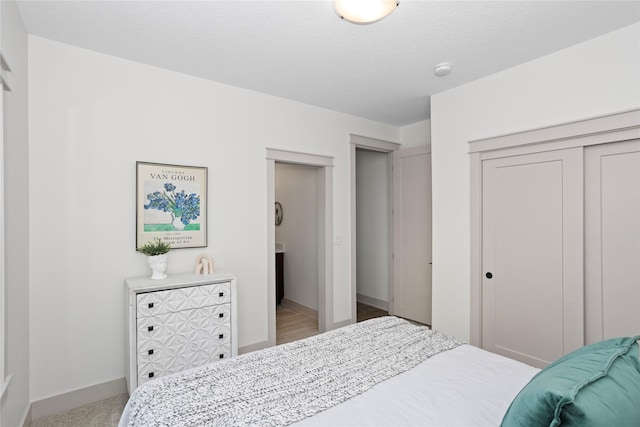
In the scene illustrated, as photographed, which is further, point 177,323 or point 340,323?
point 340,323

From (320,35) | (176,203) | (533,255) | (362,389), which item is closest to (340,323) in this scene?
(533,255)

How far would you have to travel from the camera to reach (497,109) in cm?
303

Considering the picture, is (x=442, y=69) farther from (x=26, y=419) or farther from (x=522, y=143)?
(x=26, y=419)

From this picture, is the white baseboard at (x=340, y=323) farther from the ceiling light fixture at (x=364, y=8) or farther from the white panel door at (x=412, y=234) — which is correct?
the ceiling light fixture at (x=364, y=8)

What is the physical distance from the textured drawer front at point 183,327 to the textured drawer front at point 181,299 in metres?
0.04

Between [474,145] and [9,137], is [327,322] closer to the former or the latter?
[474,145]

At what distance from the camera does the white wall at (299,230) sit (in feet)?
15.6

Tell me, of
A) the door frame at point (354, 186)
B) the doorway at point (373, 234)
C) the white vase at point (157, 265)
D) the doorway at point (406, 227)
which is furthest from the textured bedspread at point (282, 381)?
the doorway at point (373, 234)

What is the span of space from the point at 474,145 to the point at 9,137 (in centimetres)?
353

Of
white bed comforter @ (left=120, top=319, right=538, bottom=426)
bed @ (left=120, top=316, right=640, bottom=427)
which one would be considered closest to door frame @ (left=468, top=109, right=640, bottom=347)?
bed @ (left=120, top=316, right=640, bottom=427)

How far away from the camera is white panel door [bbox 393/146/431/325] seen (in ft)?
13.9

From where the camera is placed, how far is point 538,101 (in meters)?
2.76

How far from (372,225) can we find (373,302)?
1223 millimetres

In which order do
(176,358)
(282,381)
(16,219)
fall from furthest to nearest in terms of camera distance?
(176,358)
(16,219)
(282,381)
